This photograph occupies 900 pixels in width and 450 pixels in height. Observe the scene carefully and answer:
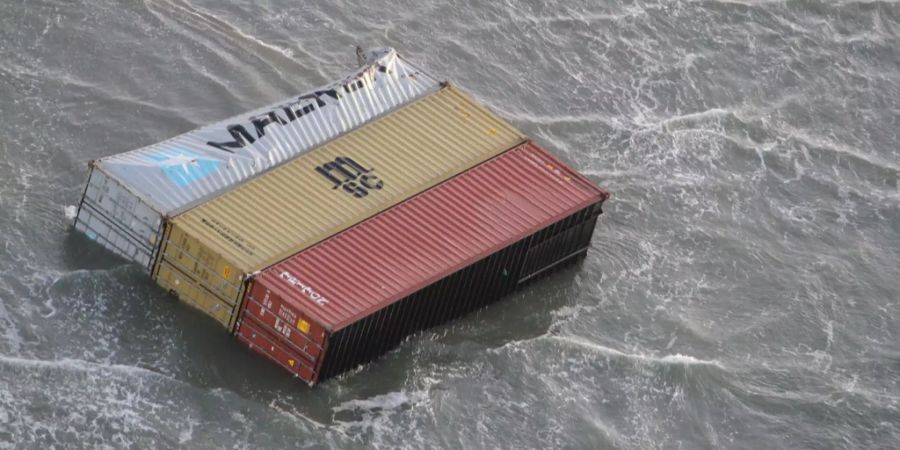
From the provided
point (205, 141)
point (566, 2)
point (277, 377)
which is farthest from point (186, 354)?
point (566, 2)

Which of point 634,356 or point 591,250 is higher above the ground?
point 591,250

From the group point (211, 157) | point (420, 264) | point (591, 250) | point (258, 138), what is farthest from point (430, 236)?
point (591, 250)

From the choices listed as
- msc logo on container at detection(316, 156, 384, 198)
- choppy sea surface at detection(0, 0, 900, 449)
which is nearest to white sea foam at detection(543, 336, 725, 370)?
choppy sea surface at detection(0, 0, 900, 449)

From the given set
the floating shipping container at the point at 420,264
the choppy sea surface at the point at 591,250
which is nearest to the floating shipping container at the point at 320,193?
the floating shipping container at the point at 420,264

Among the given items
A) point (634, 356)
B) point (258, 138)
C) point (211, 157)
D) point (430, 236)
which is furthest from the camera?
point (258, 138)

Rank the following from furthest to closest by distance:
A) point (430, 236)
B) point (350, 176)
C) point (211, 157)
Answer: point (350, 176)
point (211, 157)
point (430, 236)

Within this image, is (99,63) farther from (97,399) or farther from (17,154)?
(97,399)

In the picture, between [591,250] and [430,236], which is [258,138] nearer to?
[430,236]

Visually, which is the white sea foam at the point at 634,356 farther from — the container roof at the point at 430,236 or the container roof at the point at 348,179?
the container roof at the point at 348,179
